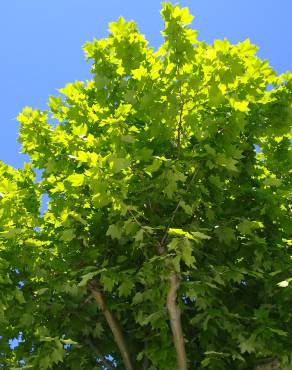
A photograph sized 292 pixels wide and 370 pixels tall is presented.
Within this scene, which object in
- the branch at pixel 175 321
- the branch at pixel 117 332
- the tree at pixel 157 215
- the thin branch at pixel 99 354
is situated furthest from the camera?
the thin branch at pixel 99 354

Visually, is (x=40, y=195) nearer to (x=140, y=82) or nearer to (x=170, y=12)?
(x=140, y=82)

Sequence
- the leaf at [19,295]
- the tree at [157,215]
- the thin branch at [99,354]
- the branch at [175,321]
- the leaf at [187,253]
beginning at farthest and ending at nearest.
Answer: the thin branch at [99,354], the leaf at [19,295], the branch at [175,321], the tree at [157,215], the leaf at [187,253]

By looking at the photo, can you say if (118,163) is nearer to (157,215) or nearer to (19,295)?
(157,215)

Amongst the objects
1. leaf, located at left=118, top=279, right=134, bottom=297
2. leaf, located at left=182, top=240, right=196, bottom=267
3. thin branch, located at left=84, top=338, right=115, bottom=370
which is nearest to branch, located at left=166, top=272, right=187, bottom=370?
leaf, located at left=118, top=279, right=134, bottom=297

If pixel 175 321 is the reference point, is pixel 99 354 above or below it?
above

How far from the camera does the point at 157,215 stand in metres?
8.62

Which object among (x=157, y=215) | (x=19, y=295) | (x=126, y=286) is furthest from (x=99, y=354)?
(x=157, y=215)

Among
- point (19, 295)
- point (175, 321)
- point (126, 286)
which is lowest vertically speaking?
point (175, 321)

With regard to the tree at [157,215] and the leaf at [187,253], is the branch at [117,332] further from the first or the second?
the leaf at [187,253]

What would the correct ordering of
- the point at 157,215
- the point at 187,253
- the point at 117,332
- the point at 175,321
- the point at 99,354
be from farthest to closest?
the point at 99,354 → the point at 117,332 → the point at 157,215 → the point at 175,321 → the point at 187,253

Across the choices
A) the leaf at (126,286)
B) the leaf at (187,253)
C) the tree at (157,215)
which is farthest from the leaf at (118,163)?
the leaf at (126,286)

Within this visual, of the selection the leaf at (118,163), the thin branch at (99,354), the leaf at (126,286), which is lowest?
the leaf at (126,286)

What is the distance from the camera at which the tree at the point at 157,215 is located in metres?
7.89

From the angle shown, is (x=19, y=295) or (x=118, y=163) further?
(x=19, y=295)
